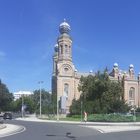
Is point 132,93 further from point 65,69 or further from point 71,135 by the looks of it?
point 71,135

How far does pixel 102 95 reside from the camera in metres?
92.8

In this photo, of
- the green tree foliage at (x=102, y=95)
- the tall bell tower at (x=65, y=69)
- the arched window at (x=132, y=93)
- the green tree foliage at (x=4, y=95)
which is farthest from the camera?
the arched window at (x=132, y=93)

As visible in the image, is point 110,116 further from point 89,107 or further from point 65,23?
point 65,23

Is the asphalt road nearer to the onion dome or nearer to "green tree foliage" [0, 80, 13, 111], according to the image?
"green tree foliage" [0, 80, 13, 111]

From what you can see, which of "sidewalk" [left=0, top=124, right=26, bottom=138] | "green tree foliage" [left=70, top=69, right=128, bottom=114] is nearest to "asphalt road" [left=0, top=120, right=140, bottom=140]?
"sidewalk" [left=0, top=124, right=26, bottom=138]

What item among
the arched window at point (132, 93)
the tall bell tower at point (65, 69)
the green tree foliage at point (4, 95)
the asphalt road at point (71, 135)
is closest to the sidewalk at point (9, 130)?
the asphalt road at point (71, 135)

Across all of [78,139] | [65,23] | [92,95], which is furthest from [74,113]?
[78,139]

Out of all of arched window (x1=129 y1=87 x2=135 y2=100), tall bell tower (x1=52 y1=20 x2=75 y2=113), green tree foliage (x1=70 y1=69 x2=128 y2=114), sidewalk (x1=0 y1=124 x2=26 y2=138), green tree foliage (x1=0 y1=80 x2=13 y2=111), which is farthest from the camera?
arched window (x1=129 y1=87 x2=135 y2=100)

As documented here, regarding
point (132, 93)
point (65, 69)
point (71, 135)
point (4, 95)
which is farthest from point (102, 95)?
point (71, 135)

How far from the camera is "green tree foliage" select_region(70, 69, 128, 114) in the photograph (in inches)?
3605

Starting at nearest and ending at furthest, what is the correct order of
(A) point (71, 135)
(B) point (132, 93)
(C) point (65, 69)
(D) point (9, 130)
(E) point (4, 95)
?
(A) point (71, 135) → (D) point (9, 130) → (E) point (4, 95) → (C) point (65, 69) → (B) point (132, 93)

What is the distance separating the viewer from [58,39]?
136875mm

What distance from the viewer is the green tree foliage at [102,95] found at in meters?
91.6

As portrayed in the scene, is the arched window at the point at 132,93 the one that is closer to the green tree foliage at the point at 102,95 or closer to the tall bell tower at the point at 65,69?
the tall bell tower at the point at 65,69
